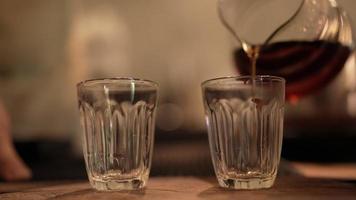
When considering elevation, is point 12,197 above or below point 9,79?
above

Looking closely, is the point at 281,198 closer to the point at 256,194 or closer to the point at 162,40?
the point at 256,194

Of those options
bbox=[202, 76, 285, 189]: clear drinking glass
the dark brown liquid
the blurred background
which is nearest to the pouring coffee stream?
the dark brown liquid

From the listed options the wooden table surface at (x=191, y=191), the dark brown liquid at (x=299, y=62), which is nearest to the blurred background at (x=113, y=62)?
the dark brown liquid at (x=299, y=62)

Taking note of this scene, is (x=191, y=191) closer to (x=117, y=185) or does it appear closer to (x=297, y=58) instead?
(x=117, y=185)

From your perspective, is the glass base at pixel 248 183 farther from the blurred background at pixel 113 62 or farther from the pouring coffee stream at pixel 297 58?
the blurred background at pixel 113 62

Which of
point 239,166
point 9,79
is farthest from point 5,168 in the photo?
point 9,79
